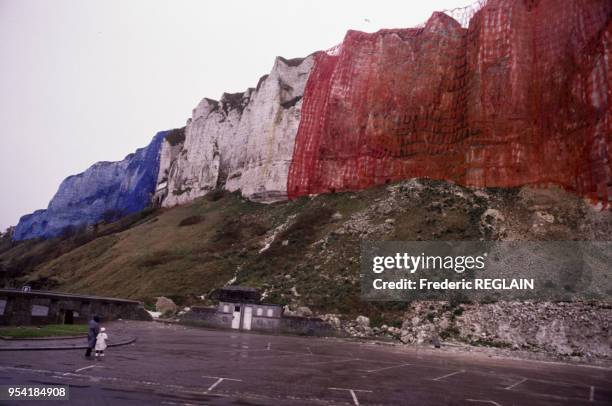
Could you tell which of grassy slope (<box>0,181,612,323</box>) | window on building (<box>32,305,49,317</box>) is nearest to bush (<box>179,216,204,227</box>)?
grassy slope (<box>0,181,612,323</box>)

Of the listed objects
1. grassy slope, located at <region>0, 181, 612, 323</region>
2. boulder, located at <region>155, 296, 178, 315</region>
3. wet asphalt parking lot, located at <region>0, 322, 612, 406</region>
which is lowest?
boulder, located at <region>155, 296, 178, 315</region>

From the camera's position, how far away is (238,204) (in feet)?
226

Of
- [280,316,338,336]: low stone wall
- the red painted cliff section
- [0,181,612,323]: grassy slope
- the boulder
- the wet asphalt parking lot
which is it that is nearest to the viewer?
the wet asphalt parking lot

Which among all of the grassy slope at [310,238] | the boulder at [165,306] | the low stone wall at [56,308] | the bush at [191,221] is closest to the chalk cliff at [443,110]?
the grassy slope at [310,238]

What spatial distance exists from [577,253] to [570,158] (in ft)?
38.8

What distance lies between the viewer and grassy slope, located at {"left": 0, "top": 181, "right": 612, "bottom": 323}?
128 feet

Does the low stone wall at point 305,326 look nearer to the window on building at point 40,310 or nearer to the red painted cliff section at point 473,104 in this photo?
the window on building at point 40,310

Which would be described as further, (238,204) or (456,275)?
(238,204)

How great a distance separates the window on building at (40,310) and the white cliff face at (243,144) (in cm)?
3995

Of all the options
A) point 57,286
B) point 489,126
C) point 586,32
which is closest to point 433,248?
point 489,126

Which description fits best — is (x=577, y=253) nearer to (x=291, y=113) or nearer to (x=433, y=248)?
(x=433, y=248)

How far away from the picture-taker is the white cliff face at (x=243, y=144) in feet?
223

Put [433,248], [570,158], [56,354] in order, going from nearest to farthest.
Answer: [56,354]
[433,248]
[570,158]

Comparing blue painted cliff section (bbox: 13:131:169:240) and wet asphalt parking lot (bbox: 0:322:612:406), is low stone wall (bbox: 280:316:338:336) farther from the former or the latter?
blue painted cliff section (bbox: 13:131:169:240)
